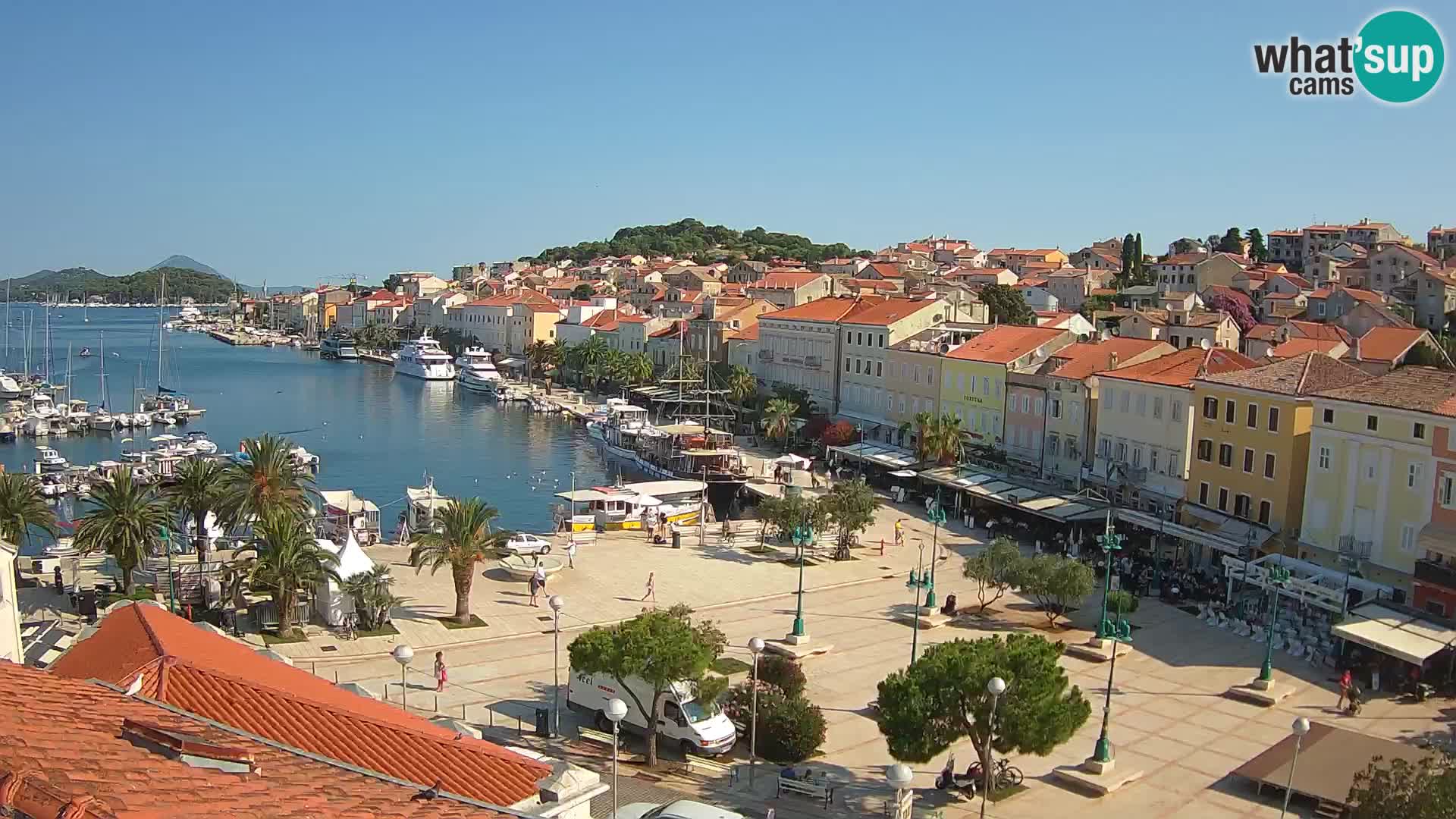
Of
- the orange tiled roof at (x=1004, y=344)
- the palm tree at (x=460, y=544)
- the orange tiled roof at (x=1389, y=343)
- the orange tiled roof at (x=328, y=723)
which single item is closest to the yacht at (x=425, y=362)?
the orange tiled roof at (x=1004, y=344)

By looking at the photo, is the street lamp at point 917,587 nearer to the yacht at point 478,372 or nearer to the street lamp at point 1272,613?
the street lamp at point 1272,613

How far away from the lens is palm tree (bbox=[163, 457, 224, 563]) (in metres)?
33.8

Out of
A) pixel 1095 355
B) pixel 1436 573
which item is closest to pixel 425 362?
pixel 1095 355

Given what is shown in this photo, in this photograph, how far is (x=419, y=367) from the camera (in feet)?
406

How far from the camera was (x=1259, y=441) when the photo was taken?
1497 inches

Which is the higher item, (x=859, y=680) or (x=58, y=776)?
(x=58, y=776)

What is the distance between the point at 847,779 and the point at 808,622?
11091 mm

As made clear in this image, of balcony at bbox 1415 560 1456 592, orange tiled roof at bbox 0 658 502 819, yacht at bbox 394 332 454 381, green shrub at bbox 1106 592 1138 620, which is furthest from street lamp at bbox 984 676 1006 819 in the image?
yacht at bbox 394 332 454 381

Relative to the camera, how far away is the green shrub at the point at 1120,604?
1191 inches

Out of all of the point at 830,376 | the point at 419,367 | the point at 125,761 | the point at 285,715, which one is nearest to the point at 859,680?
the point at 285,715

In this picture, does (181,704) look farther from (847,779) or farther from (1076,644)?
(1076,644)

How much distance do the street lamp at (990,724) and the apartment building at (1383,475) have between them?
1783cm

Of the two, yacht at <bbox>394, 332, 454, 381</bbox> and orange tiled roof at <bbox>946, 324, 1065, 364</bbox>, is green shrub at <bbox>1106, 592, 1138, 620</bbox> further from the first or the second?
yacht at <bbox>394, 332, 454, 381</bbox>

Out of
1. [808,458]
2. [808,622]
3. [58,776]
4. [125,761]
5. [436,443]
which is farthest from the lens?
[436,443]
